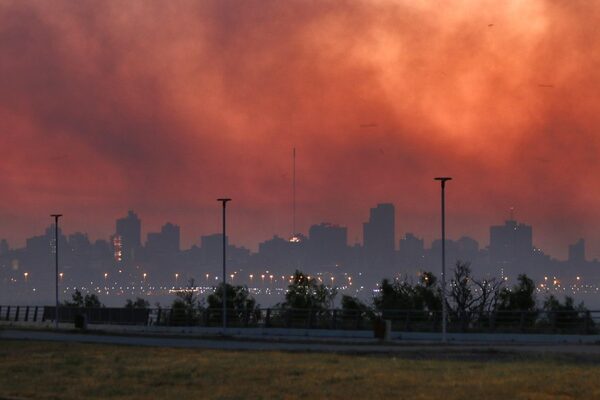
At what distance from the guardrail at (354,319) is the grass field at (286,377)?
20437 mm

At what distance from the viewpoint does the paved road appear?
34.9 metres

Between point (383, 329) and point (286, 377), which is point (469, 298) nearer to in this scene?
point (383, 329)

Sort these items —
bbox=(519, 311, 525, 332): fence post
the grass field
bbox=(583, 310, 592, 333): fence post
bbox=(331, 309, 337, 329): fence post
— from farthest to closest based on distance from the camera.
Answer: bbox=(331, 309, 337, 329): fence post → bbox=(519, 311, 525, 332): fence post → bbox=(583, 310, 592, 333): fence post → the grass field

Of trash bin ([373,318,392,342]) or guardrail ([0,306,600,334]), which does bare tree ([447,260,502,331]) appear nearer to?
guardrail ([0,306,600,334])

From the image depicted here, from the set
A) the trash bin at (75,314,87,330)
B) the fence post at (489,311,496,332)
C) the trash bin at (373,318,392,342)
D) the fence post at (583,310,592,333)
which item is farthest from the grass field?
the trash bin at (75,314,87,330)

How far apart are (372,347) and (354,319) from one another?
2045cm

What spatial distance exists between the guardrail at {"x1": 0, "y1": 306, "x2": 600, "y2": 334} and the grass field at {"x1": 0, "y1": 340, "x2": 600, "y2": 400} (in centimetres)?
2044

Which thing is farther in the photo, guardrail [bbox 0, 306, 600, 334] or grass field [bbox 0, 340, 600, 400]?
guardrail [bbox 0, 306, 600, 334]

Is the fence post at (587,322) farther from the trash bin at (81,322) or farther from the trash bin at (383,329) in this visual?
the trash bin at (81,322)

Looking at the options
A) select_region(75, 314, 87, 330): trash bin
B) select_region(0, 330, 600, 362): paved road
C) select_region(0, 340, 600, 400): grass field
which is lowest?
select_region(0, 340, 600, 400): grass field

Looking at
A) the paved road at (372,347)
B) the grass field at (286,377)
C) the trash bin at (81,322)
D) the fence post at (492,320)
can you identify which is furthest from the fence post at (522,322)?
the trash bin at (81,322)

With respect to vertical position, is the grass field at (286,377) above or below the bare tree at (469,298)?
below

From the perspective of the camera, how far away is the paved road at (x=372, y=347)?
3494 cm

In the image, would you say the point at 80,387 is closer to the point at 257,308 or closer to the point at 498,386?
the point at 498,386
